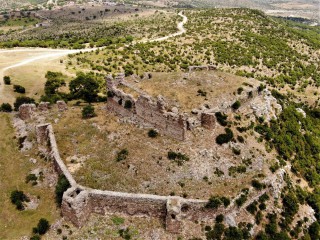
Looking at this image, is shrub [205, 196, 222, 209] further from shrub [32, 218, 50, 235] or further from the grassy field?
shrub [32, 218, 50, 235]

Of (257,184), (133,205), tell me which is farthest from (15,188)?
(257,184)

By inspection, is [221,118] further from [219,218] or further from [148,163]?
[219,218]

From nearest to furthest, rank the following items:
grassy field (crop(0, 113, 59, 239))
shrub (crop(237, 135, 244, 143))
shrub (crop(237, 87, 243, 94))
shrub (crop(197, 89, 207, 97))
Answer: grassy field (crop(0, 113, 59, 239))
shrub (crop(237, 135, 244, 143))
shrub (crop(197, 89, 207, 97))
shrub (crop(237, 87, 243, 94))

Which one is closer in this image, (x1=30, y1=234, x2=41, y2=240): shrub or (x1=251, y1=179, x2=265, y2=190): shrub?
(x1=30, y1=234, x2=41, y2=240): shrub

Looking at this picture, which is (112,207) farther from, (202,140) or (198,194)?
(202,140)

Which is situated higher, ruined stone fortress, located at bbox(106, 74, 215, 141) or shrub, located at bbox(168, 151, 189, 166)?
ruined stone fortress, located at bbox(106, 74, 215, 141)

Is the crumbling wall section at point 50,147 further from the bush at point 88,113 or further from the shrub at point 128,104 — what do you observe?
the shrub at point 128,104

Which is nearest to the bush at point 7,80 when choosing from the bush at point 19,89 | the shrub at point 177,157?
the bush at point 19,89

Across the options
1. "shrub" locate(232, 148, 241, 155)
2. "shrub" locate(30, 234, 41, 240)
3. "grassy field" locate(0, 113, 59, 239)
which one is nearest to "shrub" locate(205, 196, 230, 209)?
"shrub" locate(232, 148, 241, 155)
